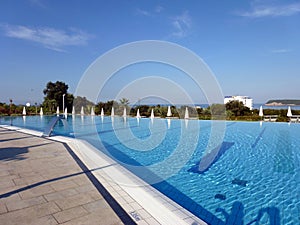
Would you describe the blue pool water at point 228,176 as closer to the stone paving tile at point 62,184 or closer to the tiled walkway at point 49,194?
the tiled walkway at point 49,194

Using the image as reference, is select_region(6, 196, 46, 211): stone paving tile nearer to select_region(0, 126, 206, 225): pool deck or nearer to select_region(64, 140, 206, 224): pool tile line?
select_region(0, 126, 206, 225): pool deck

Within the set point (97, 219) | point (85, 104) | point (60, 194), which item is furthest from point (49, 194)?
point (85, 104)

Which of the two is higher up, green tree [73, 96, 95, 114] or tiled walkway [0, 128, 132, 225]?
green tree [73, 96, 95, 114]

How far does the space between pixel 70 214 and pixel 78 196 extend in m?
0.50

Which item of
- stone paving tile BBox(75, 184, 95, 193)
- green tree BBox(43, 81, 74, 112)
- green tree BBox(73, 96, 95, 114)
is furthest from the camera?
green tree BBox(43, 81, 74, 112)

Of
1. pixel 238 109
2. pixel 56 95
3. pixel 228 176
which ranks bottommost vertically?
pixel 228 176

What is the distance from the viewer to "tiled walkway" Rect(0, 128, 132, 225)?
7.60 ft

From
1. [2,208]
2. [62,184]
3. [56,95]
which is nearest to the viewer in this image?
[2,208]

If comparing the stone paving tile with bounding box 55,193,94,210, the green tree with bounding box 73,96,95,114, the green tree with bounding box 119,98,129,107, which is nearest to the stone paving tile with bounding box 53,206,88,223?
the stone paving tile with bounding box 55,193,94,210

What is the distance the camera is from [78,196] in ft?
9.50

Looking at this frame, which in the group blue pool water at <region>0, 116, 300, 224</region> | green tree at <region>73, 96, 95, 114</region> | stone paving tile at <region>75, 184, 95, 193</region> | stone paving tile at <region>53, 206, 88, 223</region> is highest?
green tree at <region>73, 96, 95, 114</region>

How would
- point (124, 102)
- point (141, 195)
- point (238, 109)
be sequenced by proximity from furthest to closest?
point (124, 102), point (238, 109), point (141, 195)

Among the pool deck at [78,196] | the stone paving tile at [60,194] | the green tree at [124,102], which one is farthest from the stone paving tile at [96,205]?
the green tree at [124,102]

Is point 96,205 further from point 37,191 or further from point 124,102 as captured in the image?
point 124,102
